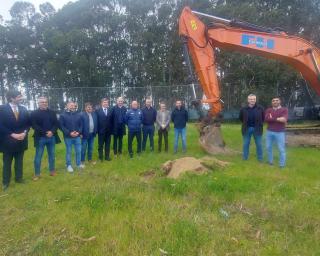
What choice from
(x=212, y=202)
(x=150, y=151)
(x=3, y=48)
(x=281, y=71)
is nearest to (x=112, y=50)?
(x=3, y=48)

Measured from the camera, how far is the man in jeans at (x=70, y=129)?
8.52 meters

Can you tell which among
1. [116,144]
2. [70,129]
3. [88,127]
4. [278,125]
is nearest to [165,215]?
[70,129]

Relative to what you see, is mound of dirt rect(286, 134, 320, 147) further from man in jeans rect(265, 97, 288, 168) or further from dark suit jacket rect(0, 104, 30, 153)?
dark suit jacket rect(0, 104, 30, 153)

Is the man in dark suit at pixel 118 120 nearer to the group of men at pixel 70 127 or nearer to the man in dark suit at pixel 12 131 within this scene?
the group of men at pixel 70 127

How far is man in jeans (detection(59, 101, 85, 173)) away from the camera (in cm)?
852

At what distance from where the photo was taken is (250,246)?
13.6 ft

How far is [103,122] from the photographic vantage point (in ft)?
31.8

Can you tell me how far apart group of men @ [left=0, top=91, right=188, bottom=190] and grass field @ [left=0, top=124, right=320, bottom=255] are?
75 cm

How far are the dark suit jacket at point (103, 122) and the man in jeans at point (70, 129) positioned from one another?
957mm

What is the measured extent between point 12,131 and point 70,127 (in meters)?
1.46

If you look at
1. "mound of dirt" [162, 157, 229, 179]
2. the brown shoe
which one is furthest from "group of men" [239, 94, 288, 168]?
the brown shoe

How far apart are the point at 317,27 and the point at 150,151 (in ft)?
81.8

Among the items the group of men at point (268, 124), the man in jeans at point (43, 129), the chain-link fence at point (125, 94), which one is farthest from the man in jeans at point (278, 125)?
the chain-link fence at point (125, 94)

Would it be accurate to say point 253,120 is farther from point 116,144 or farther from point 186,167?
point 116,144
